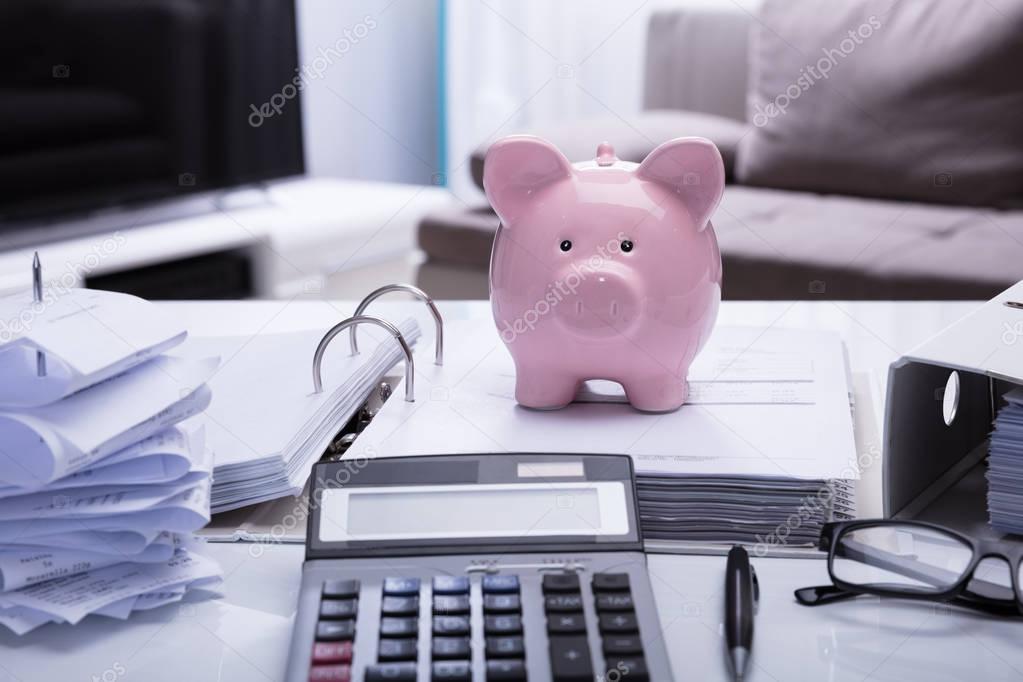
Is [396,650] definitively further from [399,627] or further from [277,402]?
[277,402]

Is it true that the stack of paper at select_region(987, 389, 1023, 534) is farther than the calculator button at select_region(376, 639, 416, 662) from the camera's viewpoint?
Yes

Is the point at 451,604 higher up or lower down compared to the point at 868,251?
higher up

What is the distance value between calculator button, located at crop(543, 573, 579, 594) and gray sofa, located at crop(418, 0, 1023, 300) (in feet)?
4.82

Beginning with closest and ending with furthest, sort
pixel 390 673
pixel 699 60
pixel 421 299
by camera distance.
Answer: pixel 390 673 → pixel 421 299 → pixel 699 60

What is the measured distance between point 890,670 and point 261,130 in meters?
2.44

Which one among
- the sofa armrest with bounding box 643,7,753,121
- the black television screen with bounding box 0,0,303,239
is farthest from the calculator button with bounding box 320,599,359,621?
the sofa armrest with bounding box 643,7,753,121

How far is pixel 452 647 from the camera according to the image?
1.56ft

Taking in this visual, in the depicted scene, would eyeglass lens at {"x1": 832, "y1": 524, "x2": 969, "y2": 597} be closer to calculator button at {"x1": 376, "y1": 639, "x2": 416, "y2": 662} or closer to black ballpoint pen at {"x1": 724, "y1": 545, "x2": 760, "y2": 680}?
black ballpoint pen at {"x1": 724, "y1": 545, "x2": 760, "y2": 680}

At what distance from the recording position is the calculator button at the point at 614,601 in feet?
1.64

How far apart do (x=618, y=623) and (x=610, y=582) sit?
0.03m

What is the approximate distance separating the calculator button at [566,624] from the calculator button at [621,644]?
0.01m

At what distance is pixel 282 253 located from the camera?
250 centimetres

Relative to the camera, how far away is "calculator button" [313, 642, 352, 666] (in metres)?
0.47

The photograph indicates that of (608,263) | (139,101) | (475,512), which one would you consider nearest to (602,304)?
(608,263)
